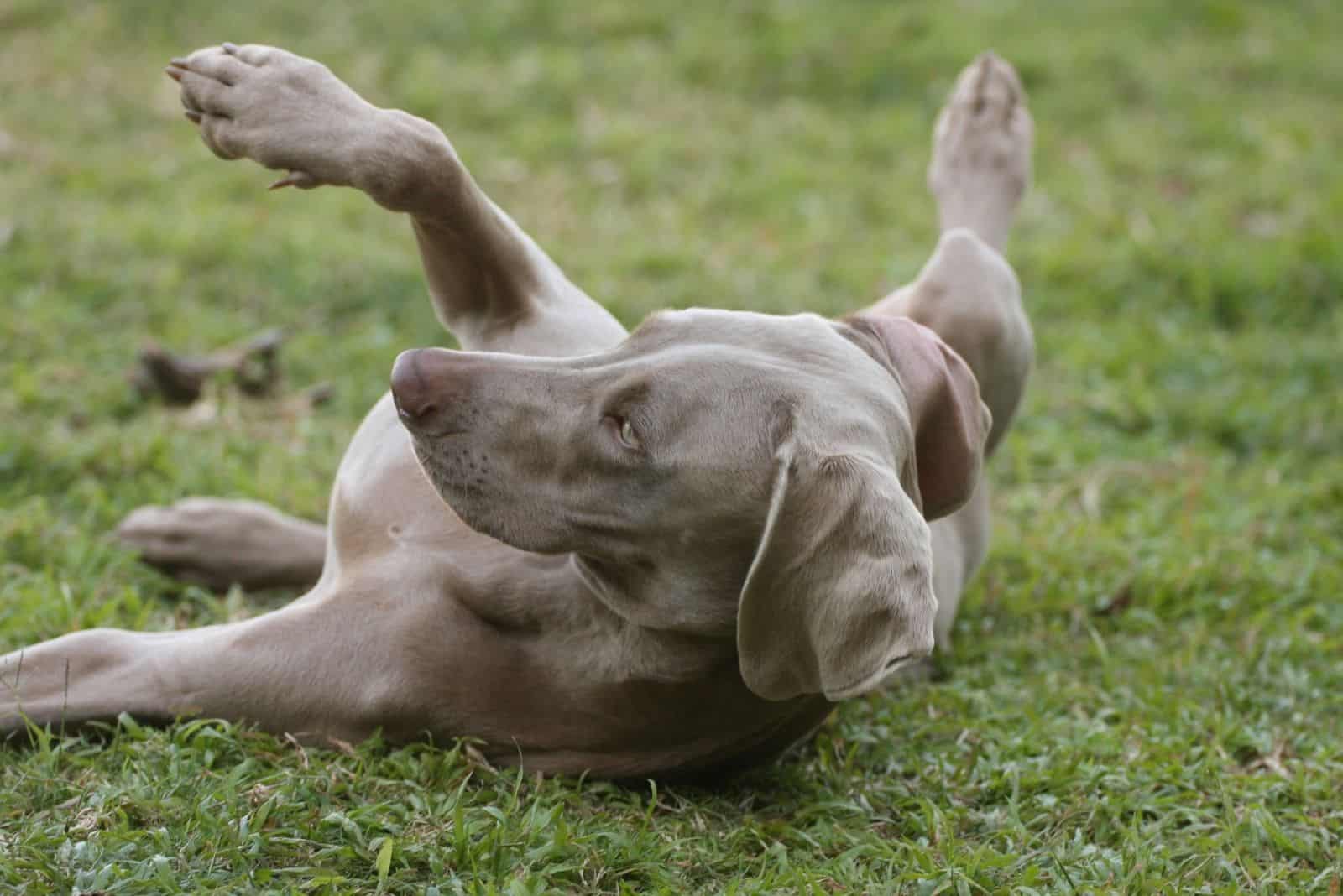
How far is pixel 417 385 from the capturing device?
2736mm

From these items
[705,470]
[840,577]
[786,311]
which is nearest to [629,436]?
[705,470]

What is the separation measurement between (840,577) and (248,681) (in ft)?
3.86

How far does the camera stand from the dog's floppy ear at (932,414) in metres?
3.01

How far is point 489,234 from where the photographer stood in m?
3.37

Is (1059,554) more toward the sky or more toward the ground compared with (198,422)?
more toward the ground

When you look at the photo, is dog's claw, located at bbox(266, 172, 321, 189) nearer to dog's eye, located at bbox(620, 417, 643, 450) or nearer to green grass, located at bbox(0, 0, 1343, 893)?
dog's eye, located at bbox(620, 417, 643, 450)

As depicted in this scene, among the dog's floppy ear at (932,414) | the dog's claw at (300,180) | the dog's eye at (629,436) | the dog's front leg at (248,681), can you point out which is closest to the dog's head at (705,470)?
the dog's eye at (629,436)

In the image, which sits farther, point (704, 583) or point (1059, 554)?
point (1059, 554)

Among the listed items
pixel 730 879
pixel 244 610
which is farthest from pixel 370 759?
pixel 244 610

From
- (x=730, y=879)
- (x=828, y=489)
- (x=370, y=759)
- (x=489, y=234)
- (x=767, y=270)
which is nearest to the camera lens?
(x=828, y=489)

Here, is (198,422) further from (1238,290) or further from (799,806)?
(1238,290)

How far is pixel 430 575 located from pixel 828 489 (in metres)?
0.88

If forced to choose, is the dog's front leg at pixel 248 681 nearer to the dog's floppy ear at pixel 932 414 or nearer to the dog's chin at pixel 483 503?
the dog's chin at pixel 483 503

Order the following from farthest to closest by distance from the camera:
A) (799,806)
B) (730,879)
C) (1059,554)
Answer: (1059,554) → (799,806) → (730,879)
